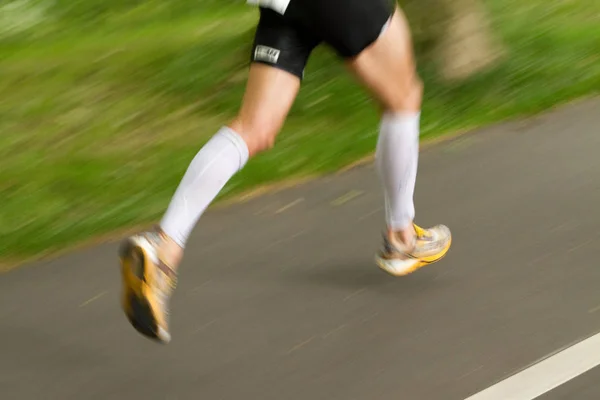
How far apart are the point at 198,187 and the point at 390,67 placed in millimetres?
779

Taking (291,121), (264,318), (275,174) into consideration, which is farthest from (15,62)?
(264,318)

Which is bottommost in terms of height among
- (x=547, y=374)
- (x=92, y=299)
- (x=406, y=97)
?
(x=92, y=299)

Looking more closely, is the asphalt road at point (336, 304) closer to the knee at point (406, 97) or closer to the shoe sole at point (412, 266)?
the shoe sole at point (412, 266)

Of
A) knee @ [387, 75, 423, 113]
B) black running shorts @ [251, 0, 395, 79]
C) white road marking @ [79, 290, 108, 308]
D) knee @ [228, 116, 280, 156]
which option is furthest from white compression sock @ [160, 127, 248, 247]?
white road marking @ [79, 290, 108, 308]

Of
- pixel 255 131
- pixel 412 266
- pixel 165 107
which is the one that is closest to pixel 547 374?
pixel 412 266

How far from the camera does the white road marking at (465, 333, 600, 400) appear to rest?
130 inches

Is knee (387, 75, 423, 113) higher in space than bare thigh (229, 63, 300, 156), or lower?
lower

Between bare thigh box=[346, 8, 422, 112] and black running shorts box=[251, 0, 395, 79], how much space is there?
0.04 meters

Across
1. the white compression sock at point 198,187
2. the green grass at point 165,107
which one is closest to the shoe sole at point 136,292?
the white compression sock at point 198,187

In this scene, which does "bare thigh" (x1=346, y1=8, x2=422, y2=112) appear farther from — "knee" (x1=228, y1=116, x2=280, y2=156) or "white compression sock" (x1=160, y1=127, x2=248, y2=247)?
"white compression sock" (x1=160, y1=127, x2=248, y2=247)

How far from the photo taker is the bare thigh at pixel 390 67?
351cm

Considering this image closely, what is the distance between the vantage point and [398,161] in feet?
12.7

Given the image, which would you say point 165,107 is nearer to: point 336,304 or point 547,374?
point 336,304

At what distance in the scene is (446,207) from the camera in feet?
16.0
